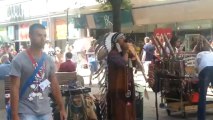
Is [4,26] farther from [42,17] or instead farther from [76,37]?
[76,37]

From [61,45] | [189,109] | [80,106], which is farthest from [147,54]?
[61,45]

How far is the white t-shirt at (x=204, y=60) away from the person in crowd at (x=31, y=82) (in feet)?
13.5

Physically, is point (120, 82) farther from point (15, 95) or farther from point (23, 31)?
point (23, 31)

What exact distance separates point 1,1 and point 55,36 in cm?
1214

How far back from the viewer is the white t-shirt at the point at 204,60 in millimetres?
8094

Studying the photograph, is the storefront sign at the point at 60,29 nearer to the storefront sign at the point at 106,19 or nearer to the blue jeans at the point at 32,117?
the storefront sign at the point at 106,19

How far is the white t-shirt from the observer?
8.09 meters

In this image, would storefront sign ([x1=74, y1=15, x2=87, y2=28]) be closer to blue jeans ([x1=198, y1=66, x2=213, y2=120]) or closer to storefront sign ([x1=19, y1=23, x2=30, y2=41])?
storefront sign ([x1=19, y1=23, x2=30, y2=41])

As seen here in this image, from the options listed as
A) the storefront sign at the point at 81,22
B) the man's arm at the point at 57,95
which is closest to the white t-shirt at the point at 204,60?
the man's arm at the point at 57,95

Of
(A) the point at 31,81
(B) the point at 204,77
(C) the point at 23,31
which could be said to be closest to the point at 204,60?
(B) the point at 204,77

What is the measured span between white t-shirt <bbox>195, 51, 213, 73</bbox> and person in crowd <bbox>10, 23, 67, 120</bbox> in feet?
13.5

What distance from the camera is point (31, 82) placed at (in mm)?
4680

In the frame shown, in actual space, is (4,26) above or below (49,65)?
above

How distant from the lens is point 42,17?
3531 centimetres
